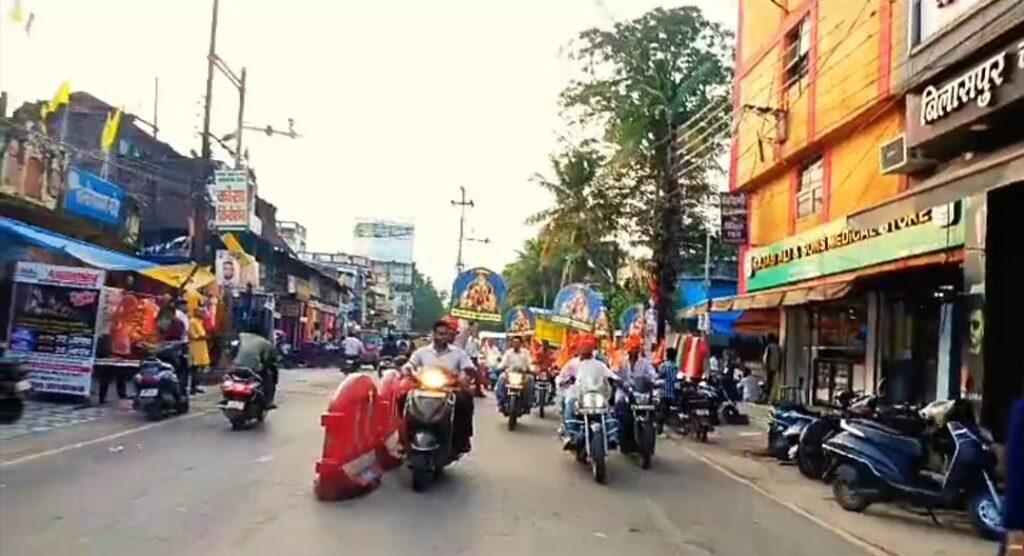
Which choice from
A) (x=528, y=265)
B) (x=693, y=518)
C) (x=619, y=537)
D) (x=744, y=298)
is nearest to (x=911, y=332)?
(x=744, y=298)

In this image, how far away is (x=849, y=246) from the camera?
65.7 feet

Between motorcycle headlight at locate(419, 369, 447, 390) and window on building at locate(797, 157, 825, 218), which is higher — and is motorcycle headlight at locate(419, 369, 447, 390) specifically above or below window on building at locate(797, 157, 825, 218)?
below

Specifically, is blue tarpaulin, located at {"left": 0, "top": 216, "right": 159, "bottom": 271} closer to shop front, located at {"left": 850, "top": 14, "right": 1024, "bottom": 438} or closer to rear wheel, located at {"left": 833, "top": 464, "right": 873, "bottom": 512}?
rear wheel, located at {"left": 833, "top": 464, "right": 873, "bottom": 512}

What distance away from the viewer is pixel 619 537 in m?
8.80

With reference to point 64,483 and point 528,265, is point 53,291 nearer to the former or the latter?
point 64,483

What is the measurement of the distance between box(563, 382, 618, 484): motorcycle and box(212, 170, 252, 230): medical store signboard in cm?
1614

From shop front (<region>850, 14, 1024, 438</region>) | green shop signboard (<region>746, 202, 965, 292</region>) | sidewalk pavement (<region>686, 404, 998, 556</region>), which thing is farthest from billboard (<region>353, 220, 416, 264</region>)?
shop front (<region>850, 14, 1024, 438</region>)

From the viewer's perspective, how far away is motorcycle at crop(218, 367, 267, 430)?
15.8 metres

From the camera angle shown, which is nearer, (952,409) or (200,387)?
(952,409)

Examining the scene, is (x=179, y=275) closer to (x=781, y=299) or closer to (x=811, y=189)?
(x=781, y=299)

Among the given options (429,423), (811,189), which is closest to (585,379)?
(429,423)

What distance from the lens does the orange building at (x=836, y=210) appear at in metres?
17.5

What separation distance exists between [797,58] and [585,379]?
45.1 feet

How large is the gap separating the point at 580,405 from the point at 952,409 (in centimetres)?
403
